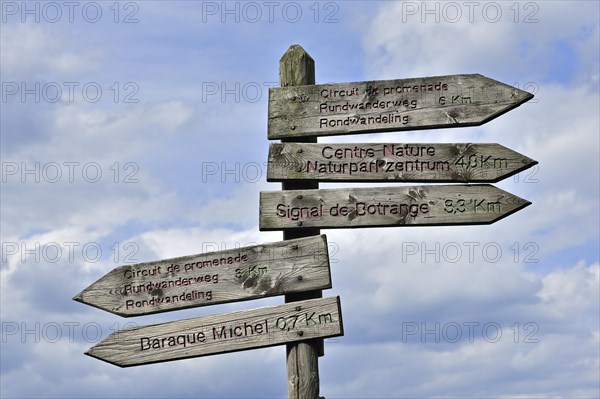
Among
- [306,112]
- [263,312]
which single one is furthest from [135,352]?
[306,112]

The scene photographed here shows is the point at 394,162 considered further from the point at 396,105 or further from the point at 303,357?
the point at 303,357

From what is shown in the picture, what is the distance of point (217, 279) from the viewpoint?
866 centimetres

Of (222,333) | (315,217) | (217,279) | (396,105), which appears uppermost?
(396,105)

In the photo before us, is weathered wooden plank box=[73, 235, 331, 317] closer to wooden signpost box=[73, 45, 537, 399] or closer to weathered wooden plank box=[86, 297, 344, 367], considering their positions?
wooden signpost box=[73, 45, 537, 399]

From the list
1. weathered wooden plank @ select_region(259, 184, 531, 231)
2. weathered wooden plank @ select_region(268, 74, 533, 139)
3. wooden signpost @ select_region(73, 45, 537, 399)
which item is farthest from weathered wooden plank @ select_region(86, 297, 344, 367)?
weathered wooden plank @ select_region(268, 74, 533, 139)

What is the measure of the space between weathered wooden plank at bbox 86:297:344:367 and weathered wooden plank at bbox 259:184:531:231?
71cm

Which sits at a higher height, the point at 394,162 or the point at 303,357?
the point at 394,162

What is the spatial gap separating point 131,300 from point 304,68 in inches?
102

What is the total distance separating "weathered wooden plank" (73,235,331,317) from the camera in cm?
862

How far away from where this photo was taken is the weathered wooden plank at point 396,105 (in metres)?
8.66

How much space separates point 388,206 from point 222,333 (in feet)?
5.86

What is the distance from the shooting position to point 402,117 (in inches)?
344

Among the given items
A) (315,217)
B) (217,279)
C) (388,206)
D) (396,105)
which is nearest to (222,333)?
(217,279)

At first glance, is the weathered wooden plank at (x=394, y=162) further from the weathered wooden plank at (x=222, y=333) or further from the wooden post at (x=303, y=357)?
the weathered wooden plank at (x=222, y=333)
